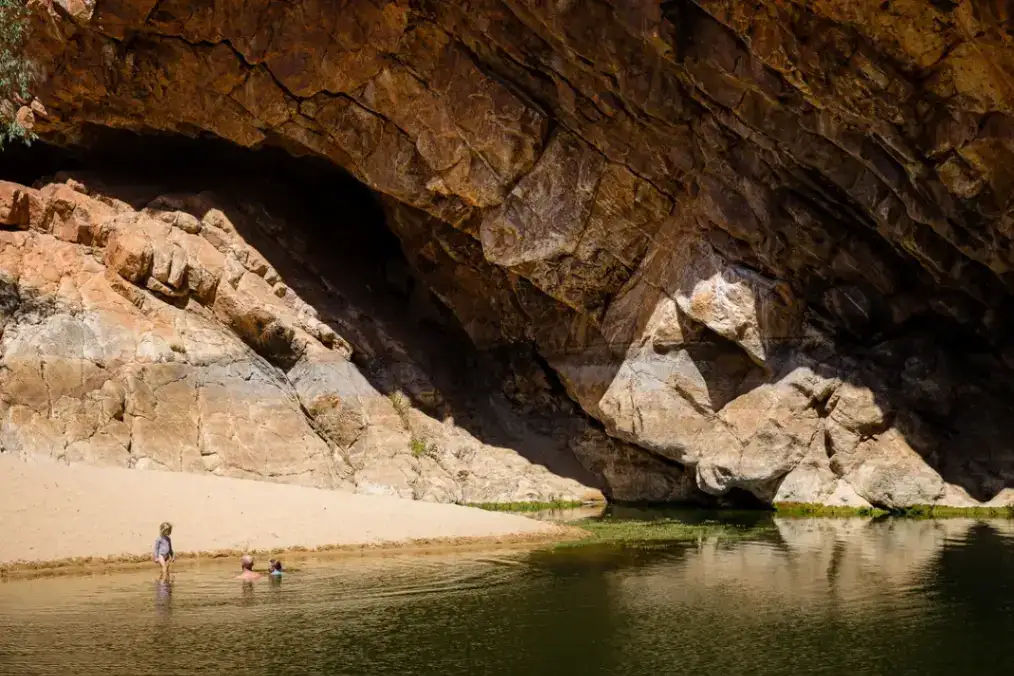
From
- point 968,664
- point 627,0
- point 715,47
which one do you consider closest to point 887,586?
point 968,664

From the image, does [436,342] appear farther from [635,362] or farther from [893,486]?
[893,486]

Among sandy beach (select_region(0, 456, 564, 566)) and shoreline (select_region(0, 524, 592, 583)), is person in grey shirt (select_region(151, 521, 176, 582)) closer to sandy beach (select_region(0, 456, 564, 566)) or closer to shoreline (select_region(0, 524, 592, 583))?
shoreline (select_region(0, 524, 592, 583))

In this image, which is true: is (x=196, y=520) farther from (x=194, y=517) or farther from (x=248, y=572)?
(x=248, y=572)

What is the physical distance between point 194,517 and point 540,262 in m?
15.6

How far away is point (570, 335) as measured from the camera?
135 feet

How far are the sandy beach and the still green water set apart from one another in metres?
2.20

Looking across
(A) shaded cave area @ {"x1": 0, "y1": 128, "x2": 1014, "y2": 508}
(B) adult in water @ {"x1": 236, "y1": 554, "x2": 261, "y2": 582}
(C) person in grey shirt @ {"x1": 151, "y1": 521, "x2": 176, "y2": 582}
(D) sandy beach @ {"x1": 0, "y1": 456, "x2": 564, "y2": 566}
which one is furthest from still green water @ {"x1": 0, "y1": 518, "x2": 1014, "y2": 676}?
(A) shaded cave area @ {"x1": 0, "y1": 128, "x2": 1014, "y2": 508}

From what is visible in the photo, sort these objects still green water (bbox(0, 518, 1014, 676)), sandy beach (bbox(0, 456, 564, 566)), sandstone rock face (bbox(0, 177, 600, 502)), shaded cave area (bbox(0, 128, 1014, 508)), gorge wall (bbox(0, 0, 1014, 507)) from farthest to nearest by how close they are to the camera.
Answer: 1. sandstone rock face (bbox(0, 177, 600, 502))
2. shaded cave area (bbox(0, 128, 1014, 508))
3. gorge wall (bbox(0, 0, 1014, 507))
4. sandy beach (bbox(0, 456, 564, 566))
5. still green water (bbox(0, 518, 1014, 676))

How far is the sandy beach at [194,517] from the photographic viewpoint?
26062 mm

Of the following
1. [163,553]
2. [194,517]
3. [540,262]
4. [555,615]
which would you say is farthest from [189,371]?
[555,615]

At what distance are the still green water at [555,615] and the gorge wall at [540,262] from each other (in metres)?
9.13

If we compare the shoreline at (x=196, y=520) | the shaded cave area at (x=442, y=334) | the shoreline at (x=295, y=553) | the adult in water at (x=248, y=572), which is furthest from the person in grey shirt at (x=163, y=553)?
the shaded cave area at (x=442, y=334)

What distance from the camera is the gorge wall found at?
108 ft

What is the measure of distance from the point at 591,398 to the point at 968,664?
981 inches
